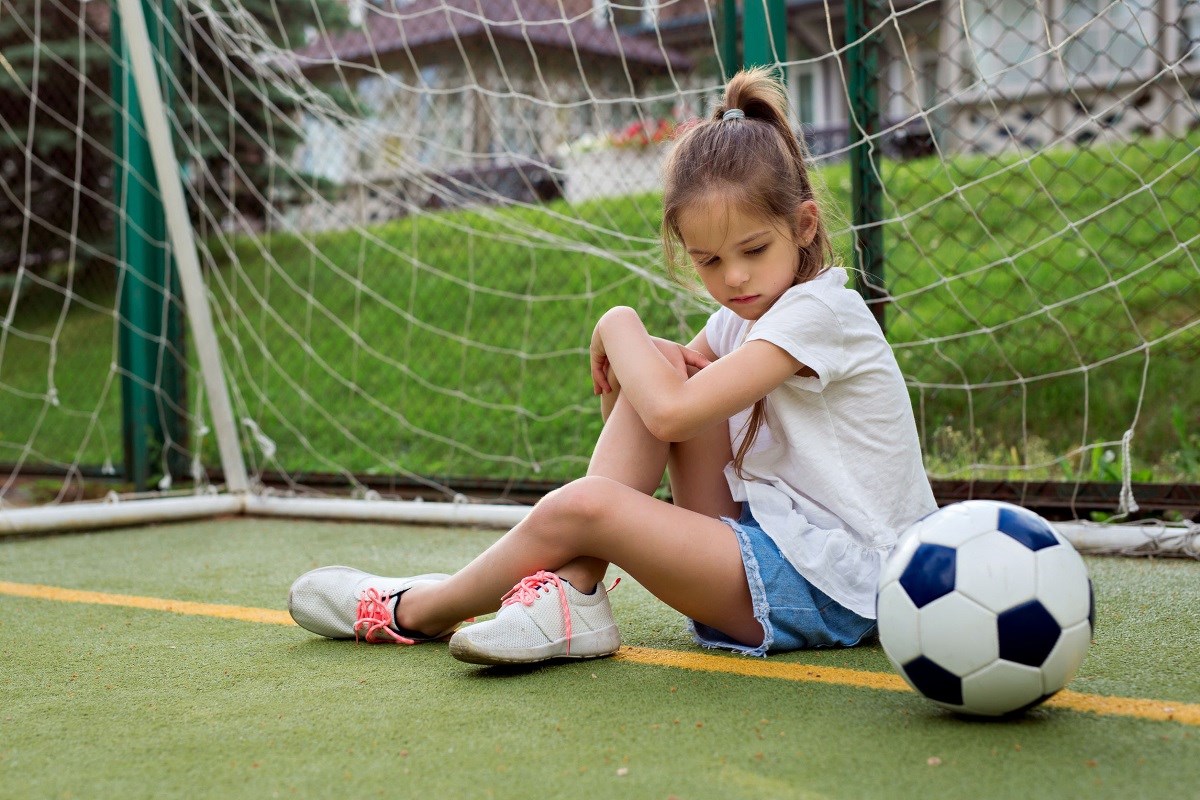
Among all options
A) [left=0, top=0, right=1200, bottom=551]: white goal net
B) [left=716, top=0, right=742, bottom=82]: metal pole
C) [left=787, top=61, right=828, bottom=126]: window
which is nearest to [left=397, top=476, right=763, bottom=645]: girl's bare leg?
[left=0, top=0, right=1200, bottom=551]: white goal net

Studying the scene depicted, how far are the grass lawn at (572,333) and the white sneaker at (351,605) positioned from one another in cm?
169

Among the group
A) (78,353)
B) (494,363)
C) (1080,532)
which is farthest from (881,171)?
(78,353)

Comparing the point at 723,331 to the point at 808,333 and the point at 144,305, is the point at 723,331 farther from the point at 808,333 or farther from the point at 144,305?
the point at 144,305

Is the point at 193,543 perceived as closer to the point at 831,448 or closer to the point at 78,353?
the point at 831,448

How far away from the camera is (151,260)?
4.99 metres

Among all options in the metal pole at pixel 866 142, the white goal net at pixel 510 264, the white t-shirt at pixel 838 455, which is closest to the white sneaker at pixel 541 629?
the white t-shirt at pixel 838 455

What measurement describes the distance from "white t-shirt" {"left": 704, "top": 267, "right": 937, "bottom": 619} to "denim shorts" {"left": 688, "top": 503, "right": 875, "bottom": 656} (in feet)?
0.10

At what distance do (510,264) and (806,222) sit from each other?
4729 mm

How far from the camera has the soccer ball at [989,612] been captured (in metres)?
1.65

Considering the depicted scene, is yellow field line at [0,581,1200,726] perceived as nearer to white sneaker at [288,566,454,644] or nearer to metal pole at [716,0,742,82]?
white sneaker at [288,566,454,644]

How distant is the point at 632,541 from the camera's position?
6.88 ft

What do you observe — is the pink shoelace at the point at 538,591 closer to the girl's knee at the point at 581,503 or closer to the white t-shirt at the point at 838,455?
the girl's knee at the point at 581,503

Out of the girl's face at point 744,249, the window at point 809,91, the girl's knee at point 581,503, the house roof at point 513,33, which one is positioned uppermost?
the window at point 809,91

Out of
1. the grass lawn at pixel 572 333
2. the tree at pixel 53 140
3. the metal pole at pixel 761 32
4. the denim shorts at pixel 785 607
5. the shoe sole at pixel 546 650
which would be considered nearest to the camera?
the shoe sole at pixel 546 650
